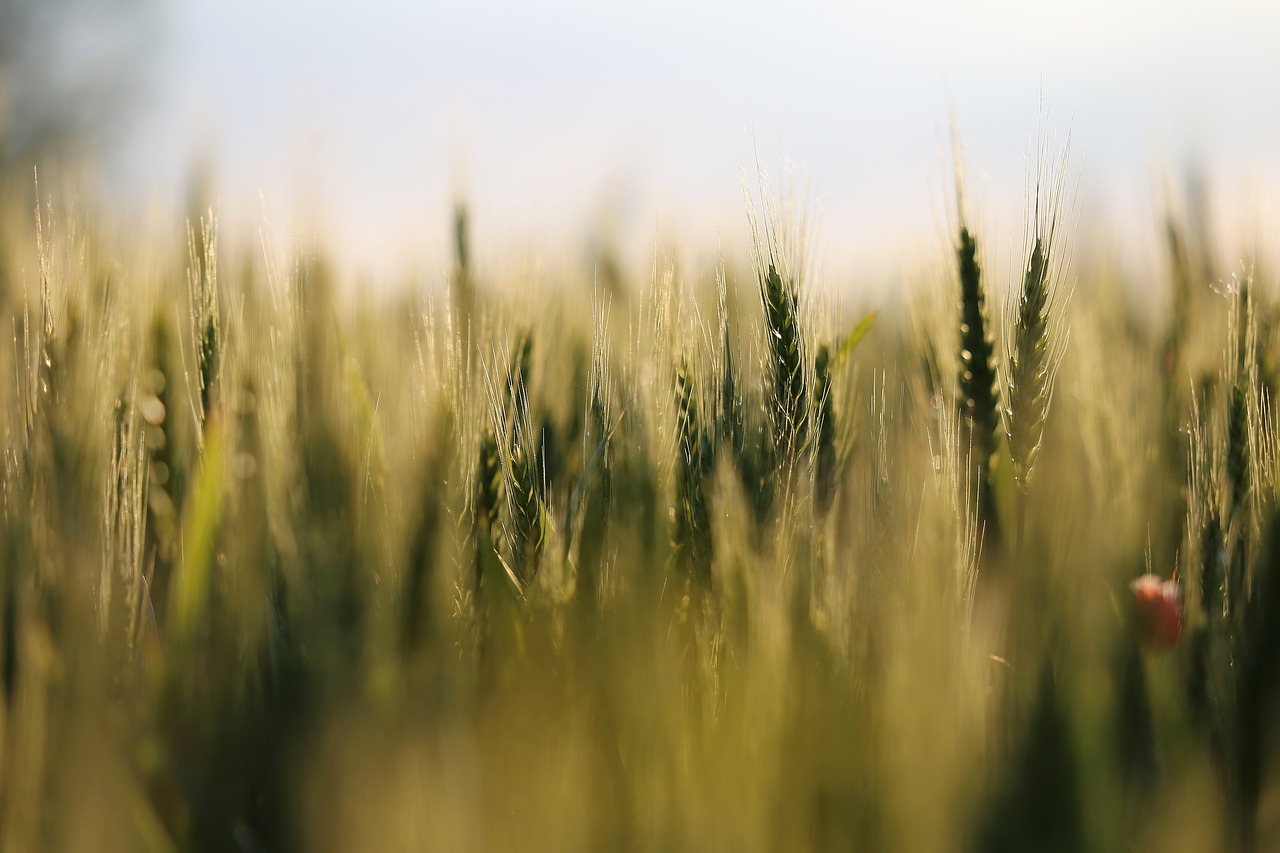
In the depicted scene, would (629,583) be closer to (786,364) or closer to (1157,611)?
(786,364)

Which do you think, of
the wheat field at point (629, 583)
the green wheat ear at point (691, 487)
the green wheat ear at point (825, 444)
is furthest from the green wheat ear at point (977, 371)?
the green wheat ear at point (691, 487)

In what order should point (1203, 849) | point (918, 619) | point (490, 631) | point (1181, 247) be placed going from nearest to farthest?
1. point (1203, 849)
2. point (918, 619)
3. point (490, 631)
4. point (1181, 247)

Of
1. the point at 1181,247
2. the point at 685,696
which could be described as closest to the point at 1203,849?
the point at 685,696

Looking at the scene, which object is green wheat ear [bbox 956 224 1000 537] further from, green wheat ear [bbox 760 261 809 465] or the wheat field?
green wheat ear [bbox 760 261 809 465]

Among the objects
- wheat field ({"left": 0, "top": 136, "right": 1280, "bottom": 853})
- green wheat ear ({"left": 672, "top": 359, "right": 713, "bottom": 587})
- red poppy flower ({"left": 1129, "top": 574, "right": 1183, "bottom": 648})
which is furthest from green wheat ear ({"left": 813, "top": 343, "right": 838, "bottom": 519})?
red poppy flower ({"left": 1129, "top": 574, "right": 1183, "bottom": 648})

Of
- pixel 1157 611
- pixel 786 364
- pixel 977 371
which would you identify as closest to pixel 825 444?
pixel 786 364

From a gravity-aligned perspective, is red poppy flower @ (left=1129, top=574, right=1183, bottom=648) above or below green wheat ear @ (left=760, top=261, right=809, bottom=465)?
below

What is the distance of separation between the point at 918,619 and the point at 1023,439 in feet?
1.76

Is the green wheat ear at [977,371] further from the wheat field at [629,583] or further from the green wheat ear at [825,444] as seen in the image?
the green wheat ear at [825,444]

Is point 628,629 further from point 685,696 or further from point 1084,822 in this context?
point 1084,822

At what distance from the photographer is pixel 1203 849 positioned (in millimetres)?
580

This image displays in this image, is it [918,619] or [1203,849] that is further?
[918,619]

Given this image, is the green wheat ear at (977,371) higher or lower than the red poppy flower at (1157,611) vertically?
higher

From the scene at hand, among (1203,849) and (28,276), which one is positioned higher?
(28,276)
